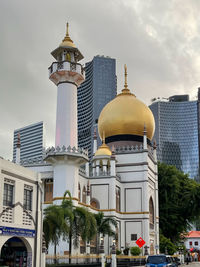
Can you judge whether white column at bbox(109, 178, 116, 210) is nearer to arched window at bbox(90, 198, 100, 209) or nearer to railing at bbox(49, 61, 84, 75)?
arched window at bbox(90, 198, 100, 209)

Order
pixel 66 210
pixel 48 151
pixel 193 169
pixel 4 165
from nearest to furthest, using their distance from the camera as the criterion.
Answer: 1. pixel 4 165
2. pixel 66 210
3. pixel 48 151
4. pixel 193 169

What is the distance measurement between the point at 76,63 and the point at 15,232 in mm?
20278

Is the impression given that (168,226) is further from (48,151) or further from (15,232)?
(15,232)

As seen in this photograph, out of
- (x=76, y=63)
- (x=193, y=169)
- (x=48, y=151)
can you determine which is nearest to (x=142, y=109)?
(x=76, y=63)

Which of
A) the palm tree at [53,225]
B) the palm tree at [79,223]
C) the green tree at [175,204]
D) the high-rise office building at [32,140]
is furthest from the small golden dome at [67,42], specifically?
the high-rise office building at [32,140]

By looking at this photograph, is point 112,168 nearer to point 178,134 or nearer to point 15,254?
point 15,254

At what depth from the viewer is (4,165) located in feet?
64.4

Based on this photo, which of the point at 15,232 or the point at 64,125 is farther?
the point at 64,125

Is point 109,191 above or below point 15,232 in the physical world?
above

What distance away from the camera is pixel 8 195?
2005cm

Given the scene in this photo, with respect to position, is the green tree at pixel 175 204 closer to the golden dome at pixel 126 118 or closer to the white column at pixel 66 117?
the golden dome at pixel 126 118

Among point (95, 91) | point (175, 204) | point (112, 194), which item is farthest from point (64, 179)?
point (95, 91)

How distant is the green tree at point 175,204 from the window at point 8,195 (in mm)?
35102

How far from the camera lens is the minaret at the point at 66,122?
34281mm
